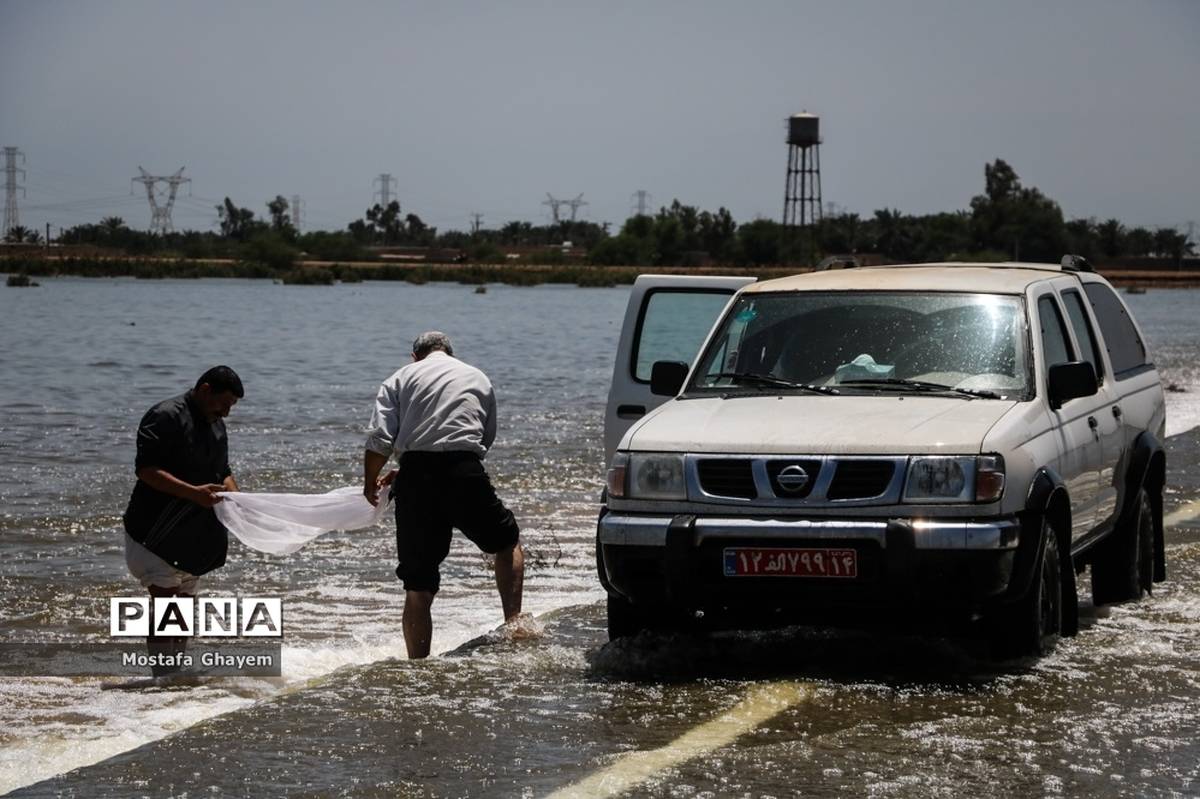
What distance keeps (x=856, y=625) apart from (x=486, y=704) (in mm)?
1626

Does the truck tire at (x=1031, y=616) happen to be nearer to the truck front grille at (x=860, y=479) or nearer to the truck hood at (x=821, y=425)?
the truck hood at (x=821, y=425)

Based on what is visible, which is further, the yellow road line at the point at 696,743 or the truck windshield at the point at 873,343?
the truck windshield at the point at 873,343

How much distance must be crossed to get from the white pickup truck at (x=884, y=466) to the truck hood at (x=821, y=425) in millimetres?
13

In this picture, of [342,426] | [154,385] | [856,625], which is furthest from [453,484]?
[154,385]

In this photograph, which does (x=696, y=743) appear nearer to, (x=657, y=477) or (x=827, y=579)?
(x=827, y=579)

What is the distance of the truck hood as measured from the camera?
779 cm

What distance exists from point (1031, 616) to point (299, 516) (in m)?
3.79

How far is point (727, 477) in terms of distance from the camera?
792 cm

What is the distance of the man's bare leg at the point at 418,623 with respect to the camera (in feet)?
30.6

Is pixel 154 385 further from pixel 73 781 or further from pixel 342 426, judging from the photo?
pixel 73 781

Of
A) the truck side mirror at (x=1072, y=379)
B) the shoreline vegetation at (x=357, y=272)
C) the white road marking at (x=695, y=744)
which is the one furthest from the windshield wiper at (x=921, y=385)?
the shoreline vegetation at (x=357, y=272)

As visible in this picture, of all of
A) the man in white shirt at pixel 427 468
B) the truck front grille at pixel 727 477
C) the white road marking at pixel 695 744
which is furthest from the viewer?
the man in white shirt at pixel 427 468

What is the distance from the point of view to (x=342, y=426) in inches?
1077

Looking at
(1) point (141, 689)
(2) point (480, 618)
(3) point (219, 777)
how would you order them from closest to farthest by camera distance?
(3) point (219, 777) < (1) point (141, 689) < (2) point (480, 618)
